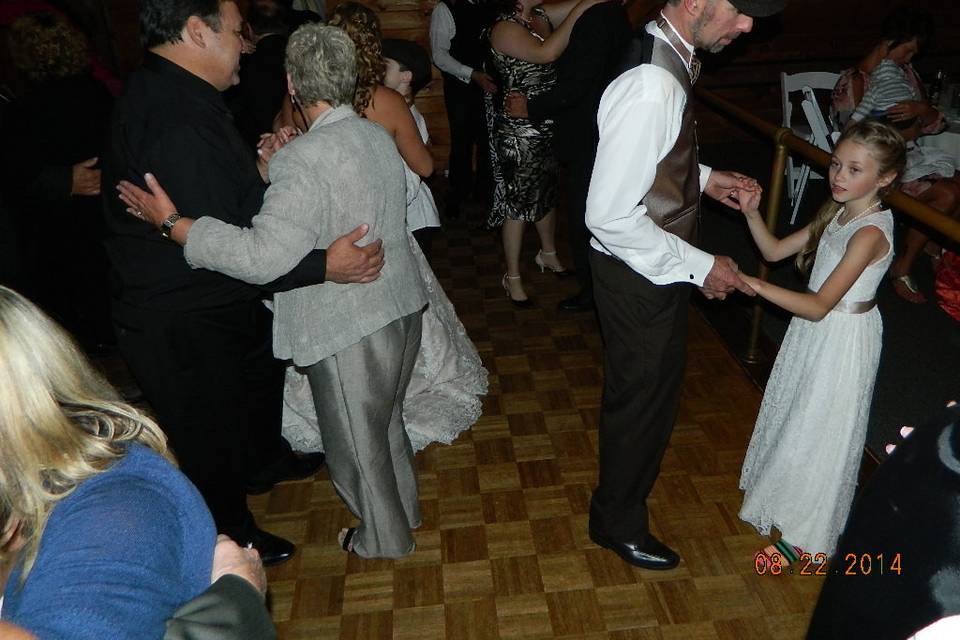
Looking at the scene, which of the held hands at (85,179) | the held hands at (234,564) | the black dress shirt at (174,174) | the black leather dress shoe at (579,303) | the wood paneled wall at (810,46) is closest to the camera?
the held hands at (234,564)

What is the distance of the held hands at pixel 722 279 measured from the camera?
1.85m

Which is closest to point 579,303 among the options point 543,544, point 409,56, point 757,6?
point 409,56

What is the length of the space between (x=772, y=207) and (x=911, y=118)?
64.3 inches

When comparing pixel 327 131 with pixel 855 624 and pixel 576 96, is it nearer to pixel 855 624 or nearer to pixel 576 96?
pixel 855 624

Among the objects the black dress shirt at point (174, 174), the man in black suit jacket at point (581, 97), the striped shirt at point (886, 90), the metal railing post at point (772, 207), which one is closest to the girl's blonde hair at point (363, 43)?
the black dress shirt at point (174, 174)

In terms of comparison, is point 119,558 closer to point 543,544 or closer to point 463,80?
point 543,544

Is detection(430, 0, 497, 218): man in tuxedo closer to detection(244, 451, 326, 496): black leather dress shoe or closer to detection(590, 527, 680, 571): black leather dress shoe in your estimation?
detection(244, 451, 326, 496): black leather dress shoe

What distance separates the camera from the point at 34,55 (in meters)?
2.91

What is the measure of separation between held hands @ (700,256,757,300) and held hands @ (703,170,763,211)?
34 centimetres

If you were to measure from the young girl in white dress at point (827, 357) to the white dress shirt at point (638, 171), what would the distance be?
0.27 meters

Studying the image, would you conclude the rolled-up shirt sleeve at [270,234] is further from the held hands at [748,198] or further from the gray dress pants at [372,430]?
the held hands at [748,198]

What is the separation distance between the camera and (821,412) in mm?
2117

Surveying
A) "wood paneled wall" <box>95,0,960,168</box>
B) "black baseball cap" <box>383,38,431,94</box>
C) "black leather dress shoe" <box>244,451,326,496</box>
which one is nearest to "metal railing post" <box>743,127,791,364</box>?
"black baseball cap" <box>383,38,431,94</box>

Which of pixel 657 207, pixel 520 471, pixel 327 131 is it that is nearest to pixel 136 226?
pixel 327 131
